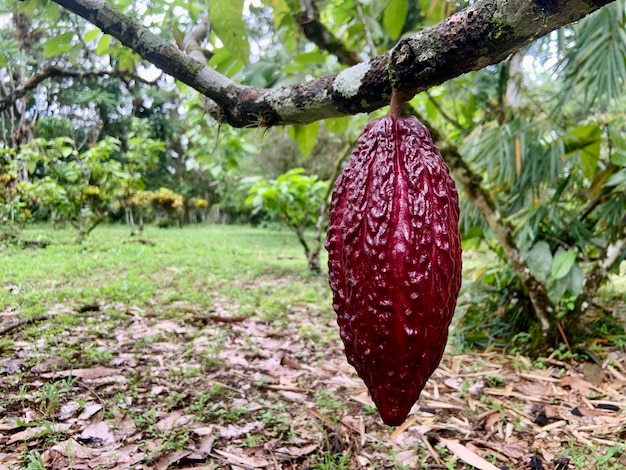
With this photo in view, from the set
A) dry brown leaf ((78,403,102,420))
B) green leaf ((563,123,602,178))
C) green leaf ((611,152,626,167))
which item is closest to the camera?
dry brown leaf ((78,403,102,420))

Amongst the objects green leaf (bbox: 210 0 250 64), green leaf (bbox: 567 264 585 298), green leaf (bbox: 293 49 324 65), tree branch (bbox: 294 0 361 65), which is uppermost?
tree branch (bbox: 294 0 361 65)

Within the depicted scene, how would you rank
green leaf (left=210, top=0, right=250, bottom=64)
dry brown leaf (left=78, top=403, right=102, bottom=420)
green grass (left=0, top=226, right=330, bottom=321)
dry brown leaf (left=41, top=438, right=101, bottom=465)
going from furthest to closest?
green grass (left=0, top=226, right=330, bottom=321), dry brown leaf (left=78, top=403, right=102, bottom=420), dry brown leaf (left=41, top=438, right=101, bottom=465), green leaf (left=210, top=0, right=250, bottom=64)

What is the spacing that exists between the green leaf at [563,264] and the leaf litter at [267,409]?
1.38 feet

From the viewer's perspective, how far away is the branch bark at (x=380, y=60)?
1.65ft

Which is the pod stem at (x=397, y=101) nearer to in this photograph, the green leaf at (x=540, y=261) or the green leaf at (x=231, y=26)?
the green leaf at (x=231, y=26)

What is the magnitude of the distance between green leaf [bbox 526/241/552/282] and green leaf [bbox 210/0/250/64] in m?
1.62

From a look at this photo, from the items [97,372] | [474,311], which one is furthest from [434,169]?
[474,311]

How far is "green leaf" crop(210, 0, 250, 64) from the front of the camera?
103 centimetres

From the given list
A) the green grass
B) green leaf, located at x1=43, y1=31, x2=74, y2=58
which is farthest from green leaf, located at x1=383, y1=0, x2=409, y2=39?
the green grass

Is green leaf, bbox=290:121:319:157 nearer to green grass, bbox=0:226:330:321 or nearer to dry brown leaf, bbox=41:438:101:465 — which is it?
dry brown leaf, bbox=41:438:101:465

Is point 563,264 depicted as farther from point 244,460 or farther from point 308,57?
point 244,460

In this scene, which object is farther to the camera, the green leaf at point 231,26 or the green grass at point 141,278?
the green grass at point 141,278

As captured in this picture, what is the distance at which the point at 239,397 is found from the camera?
183cm

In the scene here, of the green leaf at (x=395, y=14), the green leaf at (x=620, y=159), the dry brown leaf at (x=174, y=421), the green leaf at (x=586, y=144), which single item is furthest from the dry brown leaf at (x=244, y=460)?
the green leaf at (x=586, y=144)
